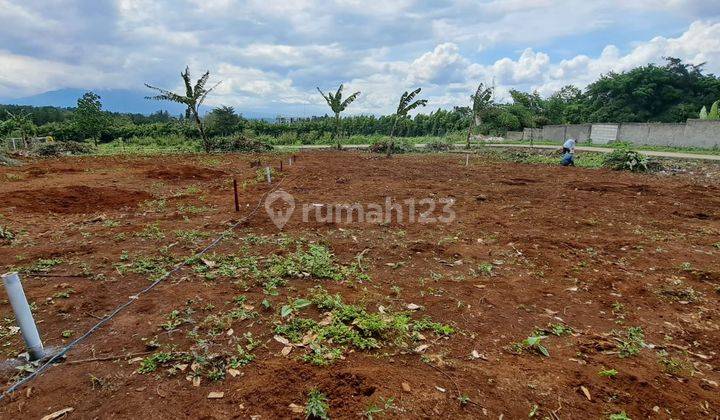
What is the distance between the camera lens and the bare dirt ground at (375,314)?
2.74 meters

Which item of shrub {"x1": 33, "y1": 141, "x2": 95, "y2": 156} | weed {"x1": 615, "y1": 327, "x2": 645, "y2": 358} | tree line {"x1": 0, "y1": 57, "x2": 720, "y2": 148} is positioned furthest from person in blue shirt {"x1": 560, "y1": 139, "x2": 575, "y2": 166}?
shrub {"x1": 33, "y1": 141, "x2": 95, "y2": 156}

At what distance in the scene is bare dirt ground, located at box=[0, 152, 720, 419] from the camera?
8.99ft

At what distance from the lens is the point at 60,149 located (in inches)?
908

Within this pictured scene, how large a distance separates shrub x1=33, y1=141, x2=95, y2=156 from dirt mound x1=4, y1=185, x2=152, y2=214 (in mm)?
16011

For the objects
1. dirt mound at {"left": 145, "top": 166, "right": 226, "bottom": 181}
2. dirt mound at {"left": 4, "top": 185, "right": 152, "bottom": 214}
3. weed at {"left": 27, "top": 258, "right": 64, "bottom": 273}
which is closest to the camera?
weed at {"left": 27, "top": 258, "right": 64, "bottom": 273}

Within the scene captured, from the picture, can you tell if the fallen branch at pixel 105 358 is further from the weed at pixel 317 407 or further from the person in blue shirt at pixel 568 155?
the person in blue shirt at pixel 568 155

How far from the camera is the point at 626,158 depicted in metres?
16.0

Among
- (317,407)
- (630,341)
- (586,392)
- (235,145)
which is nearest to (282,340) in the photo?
(317,407)

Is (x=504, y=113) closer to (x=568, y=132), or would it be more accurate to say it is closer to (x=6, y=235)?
(x=568, y=132)

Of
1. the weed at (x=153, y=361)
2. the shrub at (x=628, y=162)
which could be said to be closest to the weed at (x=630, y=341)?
the weed at (x=153, y=361)

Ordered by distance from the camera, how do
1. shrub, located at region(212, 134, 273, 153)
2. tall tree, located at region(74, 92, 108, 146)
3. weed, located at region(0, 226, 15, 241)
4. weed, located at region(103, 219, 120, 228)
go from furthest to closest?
tall tree, located at region(74, 92, 108, 146) < shrub, located at region(212, 134, 273, 153) < weed, located at region(103, 219, 120, 228) < weed, located at region(0, 226, 15, 241)

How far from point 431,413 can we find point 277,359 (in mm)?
1290

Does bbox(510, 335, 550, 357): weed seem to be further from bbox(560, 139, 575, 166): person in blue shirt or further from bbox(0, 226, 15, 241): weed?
bbox(560, 139, 575, 166): person in blue shirt

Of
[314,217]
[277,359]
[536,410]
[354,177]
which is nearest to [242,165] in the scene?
[354,177]
